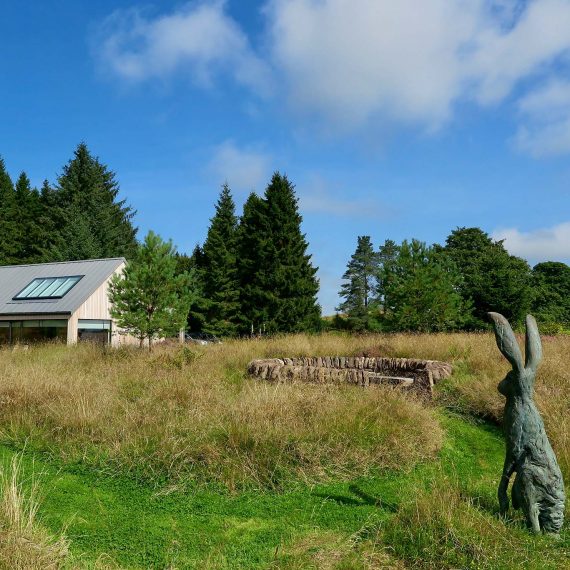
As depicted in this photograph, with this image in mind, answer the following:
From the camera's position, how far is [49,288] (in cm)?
2300

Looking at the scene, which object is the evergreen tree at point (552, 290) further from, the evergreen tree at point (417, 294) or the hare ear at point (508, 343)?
the hare ear at point (508, 343)

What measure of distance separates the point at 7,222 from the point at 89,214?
7.52 metres

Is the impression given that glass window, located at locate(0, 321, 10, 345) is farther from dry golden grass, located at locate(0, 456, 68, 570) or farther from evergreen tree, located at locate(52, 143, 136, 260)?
dry golden grass, located at locate(0, 456, 68, 570)

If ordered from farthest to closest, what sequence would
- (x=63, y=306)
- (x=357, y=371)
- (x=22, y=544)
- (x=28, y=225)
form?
(x=28, y=225)
(x=63, y=306)
(x=357, y=371)
(x=22, y=544)

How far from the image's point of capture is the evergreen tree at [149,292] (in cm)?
1446

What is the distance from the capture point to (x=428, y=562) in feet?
11.4

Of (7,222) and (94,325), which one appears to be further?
(7,222)

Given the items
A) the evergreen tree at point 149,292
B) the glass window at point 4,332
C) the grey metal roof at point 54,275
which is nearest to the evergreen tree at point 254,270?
the grey metal roof at point 54,275

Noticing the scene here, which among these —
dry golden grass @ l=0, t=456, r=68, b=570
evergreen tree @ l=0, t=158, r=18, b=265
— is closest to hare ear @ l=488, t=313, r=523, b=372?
dry golden grass @ l=0, t=456, r=68, b=570

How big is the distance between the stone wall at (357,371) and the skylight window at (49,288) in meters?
14.8

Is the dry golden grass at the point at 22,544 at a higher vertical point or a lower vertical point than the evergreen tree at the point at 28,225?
lower

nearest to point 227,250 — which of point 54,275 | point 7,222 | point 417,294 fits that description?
point 54,275

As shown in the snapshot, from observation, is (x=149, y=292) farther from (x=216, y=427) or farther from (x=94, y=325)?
(x=216, y=427)

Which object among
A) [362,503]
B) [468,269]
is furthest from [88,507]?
[468,269]
